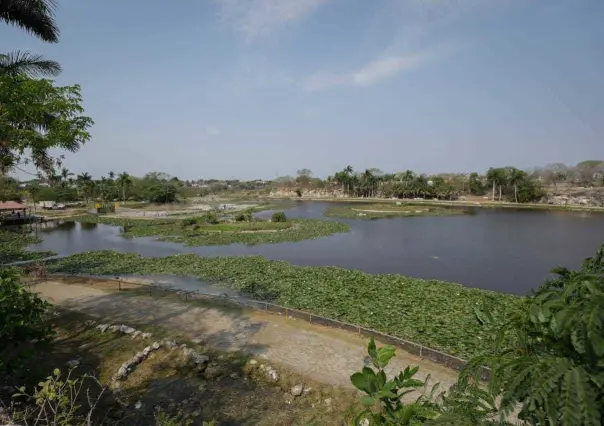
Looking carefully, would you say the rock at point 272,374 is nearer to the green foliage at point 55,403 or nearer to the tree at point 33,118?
the green foliage at point 55,403

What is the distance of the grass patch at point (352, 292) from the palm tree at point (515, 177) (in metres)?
90.8

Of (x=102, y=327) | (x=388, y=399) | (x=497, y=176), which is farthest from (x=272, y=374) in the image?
(x=497, y=176)

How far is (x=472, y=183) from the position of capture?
4643 inches

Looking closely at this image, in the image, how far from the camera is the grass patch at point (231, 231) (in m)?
43.2

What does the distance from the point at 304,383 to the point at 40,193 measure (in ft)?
369

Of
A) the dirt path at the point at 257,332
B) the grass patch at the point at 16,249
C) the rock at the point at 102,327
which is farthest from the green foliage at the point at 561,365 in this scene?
the grass patch at the point at 16,249

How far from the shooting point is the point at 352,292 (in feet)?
68.8

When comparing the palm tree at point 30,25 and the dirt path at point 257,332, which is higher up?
the palm tree at point 30,25

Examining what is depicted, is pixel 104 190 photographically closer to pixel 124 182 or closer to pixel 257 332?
pixel 124 182

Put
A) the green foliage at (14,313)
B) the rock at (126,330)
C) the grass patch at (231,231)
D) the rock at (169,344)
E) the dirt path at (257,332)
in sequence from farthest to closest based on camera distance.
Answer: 1. the grass patch at (231,231)
2. the rock at (126,330)
3. the rock at (169,344)
4. the dirt path at (257,332)
5. the green foliage at (14,313)

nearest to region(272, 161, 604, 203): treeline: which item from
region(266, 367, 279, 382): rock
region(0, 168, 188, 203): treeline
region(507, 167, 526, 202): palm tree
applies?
region(507, 167, 526, 202): palm tree

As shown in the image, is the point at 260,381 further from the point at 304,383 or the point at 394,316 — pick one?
the point at 394,316

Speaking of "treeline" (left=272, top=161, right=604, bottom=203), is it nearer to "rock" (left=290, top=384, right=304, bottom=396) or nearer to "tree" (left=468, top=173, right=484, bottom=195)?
"tree" (left=468, top=173, right=484, bottom=195)

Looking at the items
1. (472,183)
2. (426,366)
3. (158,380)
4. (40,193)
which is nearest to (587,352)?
(426,366)
